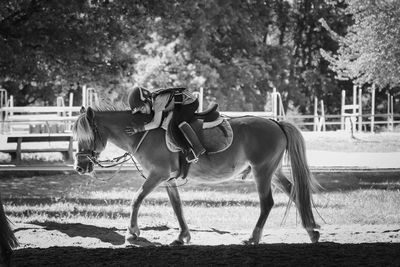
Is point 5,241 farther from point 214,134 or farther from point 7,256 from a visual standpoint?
point 214,134

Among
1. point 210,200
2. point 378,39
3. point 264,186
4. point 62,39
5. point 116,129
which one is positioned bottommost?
point 210,200

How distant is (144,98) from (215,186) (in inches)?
323

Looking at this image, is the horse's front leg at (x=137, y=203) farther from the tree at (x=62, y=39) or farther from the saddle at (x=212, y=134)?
the tree at (x=62, y=39)

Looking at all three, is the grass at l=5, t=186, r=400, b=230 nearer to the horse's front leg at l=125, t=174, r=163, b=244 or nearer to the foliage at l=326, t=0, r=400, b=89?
the horse's front leg at l=125, t=174, r=163, b=244

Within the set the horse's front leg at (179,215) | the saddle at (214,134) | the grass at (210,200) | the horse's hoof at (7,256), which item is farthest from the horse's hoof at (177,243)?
the horse's hoof at (7,256)

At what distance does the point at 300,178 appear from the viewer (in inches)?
324

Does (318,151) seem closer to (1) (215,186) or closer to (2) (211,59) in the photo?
(1) (215,186)

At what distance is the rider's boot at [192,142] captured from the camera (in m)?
8.21

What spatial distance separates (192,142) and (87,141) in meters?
1.33

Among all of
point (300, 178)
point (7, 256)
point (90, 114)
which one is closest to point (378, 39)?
point (300, 178)

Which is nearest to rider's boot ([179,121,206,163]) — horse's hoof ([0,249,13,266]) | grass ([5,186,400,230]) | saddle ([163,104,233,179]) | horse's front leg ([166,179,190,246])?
saddle ([163,104,233,179])

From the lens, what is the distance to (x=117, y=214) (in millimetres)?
11094

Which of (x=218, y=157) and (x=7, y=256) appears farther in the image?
(x=218, y=157)

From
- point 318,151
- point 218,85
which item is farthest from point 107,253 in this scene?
point 218,85
